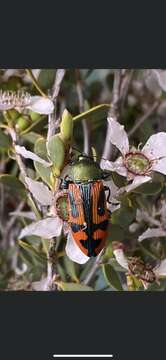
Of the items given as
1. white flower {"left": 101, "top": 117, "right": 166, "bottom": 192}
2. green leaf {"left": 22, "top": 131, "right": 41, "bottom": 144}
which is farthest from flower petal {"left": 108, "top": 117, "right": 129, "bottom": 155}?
green leaf {"left": 22, "top": 131, "right": 41, "bottom": 144}

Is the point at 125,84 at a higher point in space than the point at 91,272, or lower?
higher

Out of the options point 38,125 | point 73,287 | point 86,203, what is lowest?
point 73,287

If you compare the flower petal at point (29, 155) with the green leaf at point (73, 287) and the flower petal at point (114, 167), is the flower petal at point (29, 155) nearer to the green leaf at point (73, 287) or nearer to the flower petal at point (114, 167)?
the flower petal at point (114, 167)

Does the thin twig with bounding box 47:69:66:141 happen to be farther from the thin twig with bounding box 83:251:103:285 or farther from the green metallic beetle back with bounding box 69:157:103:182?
the thin twig with bounding box 83:251:103:285

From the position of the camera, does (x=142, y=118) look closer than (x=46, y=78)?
No

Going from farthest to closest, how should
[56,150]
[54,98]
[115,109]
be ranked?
[115,109]
[54,98]
[56,150]

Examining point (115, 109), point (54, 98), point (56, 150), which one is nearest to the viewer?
point (56, 150)

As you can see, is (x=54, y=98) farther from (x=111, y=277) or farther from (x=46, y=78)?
(x=111, y=277)

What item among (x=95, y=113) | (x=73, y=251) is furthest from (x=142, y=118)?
(x=73, y=251)
